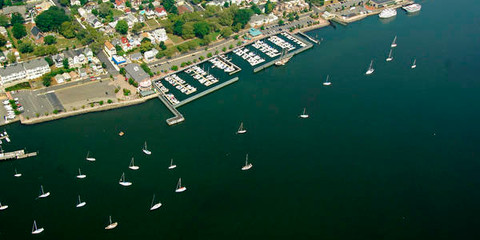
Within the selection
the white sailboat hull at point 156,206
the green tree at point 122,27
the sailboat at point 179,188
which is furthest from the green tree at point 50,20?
the white sailboat hull at point 156,206

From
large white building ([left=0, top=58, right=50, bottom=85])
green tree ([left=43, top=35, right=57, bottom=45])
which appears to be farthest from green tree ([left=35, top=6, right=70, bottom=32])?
large white building ([left=0, top=58, right=50, bottom=85])

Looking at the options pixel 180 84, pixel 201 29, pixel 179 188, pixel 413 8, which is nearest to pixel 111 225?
pixel 179 188

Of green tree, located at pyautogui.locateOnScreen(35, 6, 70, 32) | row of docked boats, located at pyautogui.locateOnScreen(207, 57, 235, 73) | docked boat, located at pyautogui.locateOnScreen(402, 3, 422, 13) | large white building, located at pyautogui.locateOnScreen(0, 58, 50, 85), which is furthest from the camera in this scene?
docked boat, located at pyautogui.locateOnScreen(402, 3, 422, 13)

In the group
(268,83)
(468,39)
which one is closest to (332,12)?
(468,39)

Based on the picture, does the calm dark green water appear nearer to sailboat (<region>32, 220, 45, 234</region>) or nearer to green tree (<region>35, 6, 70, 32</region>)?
sailboat (<region>32, 220, 45, 234</region>)

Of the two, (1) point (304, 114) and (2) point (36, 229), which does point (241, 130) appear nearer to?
(1) point (304, 114)

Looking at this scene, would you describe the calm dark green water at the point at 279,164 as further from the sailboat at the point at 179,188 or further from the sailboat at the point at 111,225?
the sailboat at the point at 179,188
